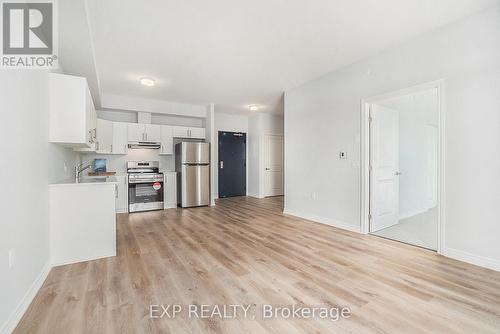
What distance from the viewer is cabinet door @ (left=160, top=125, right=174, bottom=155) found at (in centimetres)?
579

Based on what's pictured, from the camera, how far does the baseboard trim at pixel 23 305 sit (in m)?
1.49

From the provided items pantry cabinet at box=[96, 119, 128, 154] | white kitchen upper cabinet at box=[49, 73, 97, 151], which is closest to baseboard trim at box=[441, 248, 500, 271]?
white kitchen upper cabinet at box=[49, 73, 97, 151]

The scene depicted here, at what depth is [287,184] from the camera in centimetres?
508

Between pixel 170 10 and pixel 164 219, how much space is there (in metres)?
3.56

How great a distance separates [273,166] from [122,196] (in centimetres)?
441

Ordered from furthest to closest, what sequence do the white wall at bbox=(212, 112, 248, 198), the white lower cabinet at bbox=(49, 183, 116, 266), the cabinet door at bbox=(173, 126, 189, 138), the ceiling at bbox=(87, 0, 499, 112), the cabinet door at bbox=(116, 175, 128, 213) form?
the white wall at bbox=(212, 112, 248, 198)
the cabinet door at bbox=(173, 126, 189, 138)
the cabinet door at bbox=(116, 175, 128, 213)
the white lower cabinet at bbox=(49, 183, 116, 266)
the ceiling at bbox=(87, 0, 499, 112)

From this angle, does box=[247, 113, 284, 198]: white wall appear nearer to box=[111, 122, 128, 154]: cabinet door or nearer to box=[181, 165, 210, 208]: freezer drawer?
box=[181, 165, 210, 208]: freezer drawer

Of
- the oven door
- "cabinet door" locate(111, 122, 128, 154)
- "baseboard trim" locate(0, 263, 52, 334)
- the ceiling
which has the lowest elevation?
"baseboard trim" locate(0, 263, 52, 334)

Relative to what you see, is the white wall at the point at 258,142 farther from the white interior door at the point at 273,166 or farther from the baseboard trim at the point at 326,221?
the baseboard trim at the point at 326,221

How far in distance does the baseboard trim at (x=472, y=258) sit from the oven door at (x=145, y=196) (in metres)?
5.27

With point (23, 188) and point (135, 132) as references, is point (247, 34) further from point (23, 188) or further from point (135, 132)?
point (135, 132)

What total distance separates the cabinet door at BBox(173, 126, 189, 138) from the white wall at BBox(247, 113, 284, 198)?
7.58 feet

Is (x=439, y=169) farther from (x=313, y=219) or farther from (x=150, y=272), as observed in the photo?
(x=150, y=272)

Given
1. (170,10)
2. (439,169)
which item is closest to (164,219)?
(170,10)
